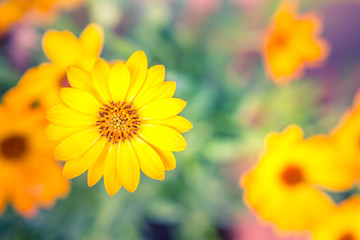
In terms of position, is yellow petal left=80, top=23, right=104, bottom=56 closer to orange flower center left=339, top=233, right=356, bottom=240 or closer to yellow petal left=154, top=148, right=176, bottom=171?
yellow petal left=154, top=148, right=176, bottom=171

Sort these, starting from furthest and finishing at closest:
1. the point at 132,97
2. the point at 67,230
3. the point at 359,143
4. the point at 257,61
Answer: the point at 257,61 < the point at 67,230 < the point at 359,143 < the point at 132,97

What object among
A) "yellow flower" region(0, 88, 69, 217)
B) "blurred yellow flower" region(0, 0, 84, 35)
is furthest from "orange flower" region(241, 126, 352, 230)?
"blurred yellow flower" region(0, 0, 84, 35)

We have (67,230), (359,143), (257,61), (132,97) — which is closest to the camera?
(132,97)

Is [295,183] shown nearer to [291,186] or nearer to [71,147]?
[291,186]

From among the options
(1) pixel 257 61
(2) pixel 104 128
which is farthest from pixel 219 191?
(2) pixel 104 128

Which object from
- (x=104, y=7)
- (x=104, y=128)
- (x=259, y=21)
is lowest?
(x=104, y=128)

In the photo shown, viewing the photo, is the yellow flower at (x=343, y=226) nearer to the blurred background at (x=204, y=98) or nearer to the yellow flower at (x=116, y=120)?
the blurred background at (x=204, y=98)

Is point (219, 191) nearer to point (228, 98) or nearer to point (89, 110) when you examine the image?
point (228, 98)
